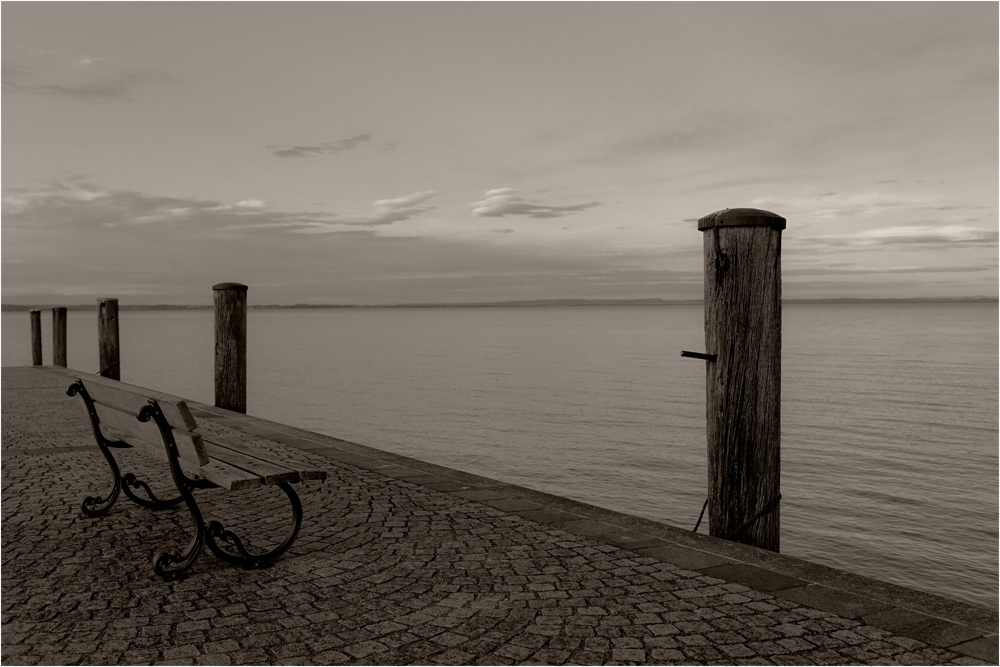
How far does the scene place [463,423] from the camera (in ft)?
73.7

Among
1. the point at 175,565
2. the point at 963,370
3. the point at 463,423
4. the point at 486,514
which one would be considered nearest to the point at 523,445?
the point at 463,423

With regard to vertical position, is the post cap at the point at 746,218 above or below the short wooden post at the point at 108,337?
above

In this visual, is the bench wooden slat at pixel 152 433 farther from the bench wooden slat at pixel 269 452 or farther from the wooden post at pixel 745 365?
the wooden post at pixel 745 365

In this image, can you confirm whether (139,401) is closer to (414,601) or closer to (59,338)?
(414,601)

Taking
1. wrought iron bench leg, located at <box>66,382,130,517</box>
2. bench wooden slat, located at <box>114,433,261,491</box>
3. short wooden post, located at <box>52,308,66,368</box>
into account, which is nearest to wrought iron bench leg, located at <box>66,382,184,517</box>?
wrought iron bench leg, located at <box>66,382,130,517</box>

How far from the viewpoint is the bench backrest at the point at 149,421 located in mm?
4109

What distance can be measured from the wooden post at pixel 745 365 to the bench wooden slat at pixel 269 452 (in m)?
2.30

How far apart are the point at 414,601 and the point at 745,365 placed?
223cm

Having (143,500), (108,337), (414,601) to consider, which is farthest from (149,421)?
(108,337)

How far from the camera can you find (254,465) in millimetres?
4414

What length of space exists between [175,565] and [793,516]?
1075 cm

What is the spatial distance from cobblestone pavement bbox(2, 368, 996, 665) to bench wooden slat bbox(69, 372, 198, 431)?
81cm

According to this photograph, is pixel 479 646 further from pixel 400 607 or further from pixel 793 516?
pixel 793 516

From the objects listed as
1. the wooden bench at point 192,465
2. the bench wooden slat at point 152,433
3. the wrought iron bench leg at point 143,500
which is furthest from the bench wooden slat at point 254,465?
the wrought iron bench leg at point 143,500
